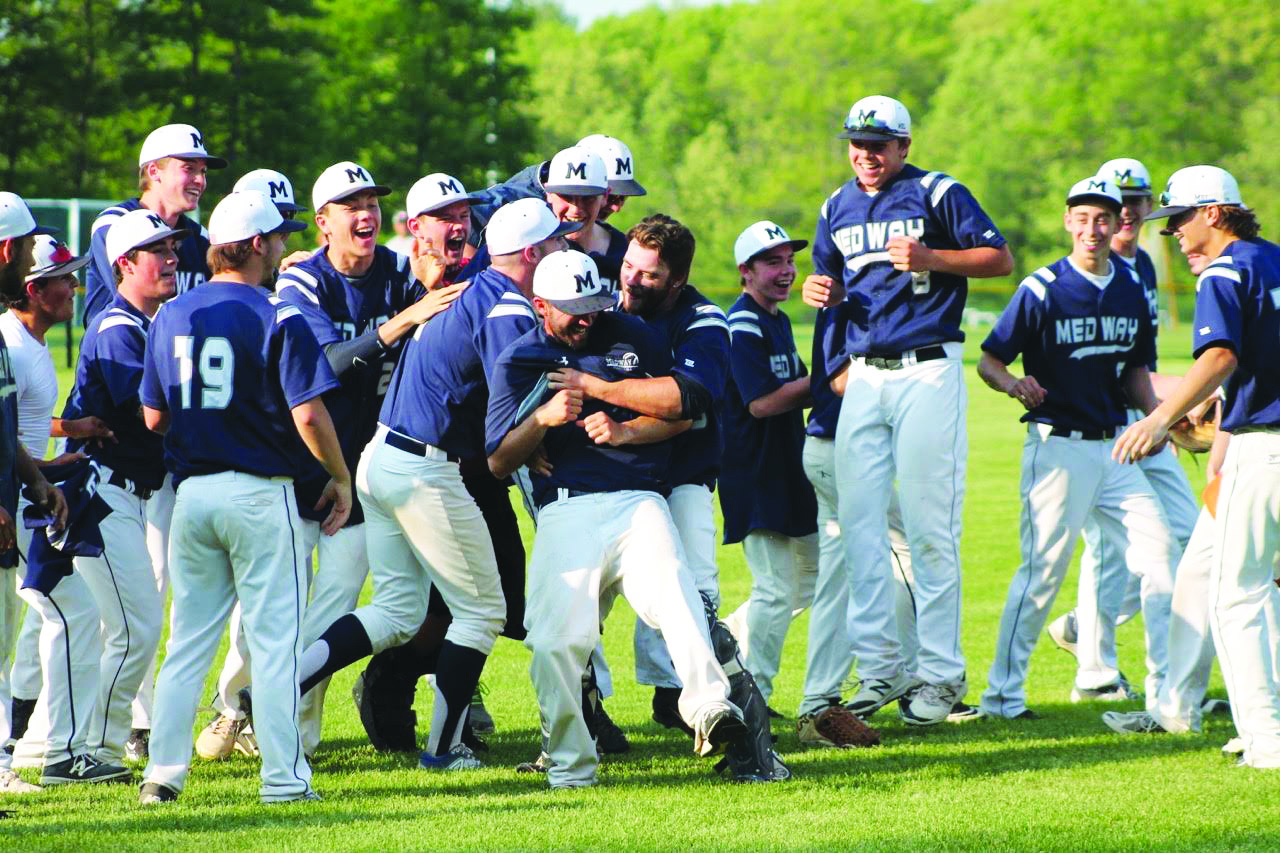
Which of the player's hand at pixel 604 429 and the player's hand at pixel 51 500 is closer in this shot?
the player's hand at pixel 604 429

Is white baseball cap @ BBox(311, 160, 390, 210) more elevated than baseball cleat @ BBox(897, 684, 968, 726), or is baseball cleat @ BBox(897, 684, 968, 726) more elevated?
white baseball cap @ BBox(311, 160, 390, 210)

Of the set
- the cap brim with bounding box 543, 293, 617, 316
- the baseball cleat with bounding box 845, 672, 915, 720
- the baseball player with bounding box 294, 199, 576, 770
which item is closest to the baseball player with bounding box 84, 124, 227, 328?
the baseball player with bounding box 294, 199, 576, 770

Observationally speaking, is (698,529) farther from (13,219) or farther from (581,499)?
(13,219)

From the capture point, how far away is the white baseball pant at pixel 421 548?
274 inches

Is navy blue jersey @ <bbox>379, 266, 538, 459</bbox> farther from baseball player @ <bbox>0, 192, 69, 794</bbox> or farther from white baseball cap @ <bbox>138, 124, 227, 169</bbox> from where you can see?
white baseball cap @ <bbox>138, 124, 227, 169</bbox>

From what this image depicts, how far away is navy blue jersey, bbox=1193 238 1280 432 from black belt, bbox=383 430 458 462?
3237 mm

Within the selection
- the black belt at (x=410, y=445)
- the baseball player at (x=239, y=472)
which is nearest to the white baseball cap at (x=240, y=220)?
the baseball player at (x=239, y=472)

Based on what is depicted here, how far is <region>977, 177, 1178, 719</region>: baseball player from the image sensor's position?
27.2ft

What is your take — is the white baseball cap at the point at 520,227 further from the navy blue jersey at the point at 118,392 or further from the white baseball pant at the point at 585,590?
the navy blue jersey at the point at 118,392

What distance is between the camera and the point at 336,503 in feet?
23.3

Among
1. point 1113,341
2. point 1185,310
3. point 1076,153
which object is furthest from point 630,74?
point 1113,341

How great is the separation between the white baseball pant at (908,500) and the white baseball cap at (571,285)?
1.98m

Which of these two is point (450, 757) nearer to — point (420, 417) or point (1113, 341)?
point (420, 417)

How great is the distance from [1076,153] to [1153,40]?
19.0ft
